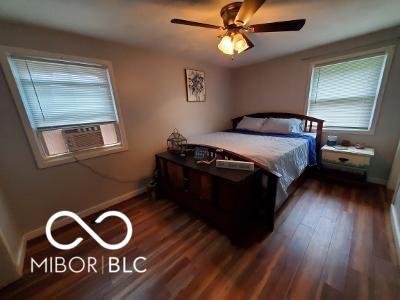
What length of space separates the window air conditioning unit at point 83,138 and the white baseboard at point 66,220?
2.68ft

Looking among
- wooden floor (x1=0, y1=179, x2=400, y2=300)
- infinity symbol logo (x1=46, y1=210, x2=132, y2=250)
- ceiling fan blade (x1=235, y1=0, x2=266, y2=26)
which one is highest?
ceiling fan blade (x1=235, y1=0, x2=266, y2=26)

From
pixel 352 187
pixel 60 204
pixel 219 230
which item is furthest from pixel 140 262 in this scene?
pixel 352 187

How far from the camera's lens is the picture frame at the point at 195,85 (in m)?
2.87

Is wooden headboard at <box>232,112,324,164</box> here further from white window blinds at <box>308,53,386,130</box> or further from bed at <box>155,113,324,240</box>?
bed at <box>155,113,324,240</box>

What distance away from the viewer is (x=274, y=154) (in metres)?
1.77

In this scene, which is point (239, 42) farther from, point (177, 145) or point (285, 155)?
point (177, 145)

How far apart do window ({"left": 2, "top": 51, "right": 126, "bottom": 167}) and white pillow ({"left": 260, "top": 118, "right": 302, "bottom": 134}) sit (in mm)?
2564

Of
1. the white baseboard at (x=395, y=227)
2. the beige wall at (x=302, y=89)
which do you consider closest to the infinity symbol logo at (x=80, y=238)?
the white baseboard at (x=395, y=227)

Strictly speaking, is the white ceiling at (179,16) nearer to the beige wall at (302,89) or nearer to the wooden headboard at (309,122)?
the beige wall at (302,89)

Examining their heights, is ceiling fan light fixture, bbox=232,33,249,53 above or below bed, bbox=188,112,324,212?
above

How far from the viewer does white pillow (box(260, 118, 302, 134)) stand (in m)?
2.74

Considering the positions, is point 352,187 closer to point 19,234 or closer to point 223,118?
point 223,118

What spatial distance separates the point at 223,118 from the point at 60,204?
327 cm

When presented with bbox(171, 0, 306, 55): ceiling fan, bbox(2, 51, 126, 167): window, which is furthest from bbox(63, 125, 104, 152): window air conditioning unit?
bbox(171, 0, 306, 55): ceiling fan
